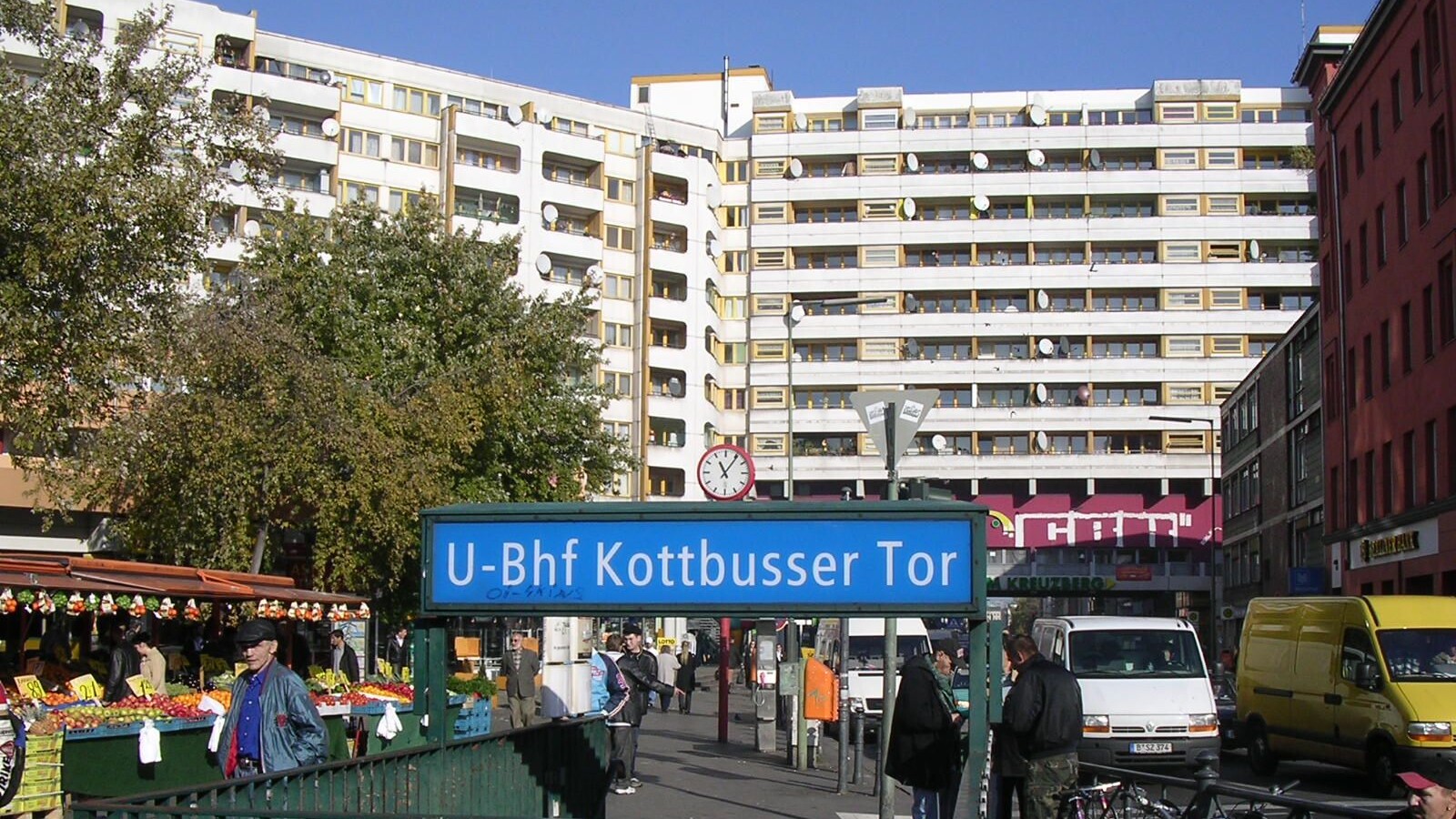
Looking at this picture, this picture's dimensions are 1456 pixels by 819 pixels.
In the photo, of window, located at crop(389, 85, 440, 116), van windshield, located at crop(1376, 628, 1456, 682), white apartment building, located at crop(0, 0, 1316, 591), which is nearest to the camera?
van windshield, located at crop(1376, 628, 1456, 682)

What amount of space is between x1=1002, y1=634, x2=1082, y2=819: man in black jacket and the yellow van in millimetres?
7674

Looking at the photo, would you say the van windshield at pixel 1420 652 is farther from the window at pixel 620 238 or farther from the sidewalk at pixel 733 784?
the window at pixel 620 238

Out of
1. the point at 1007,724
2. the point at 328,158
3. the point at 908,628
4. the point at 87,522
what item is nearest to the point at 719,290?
the point at 328,158

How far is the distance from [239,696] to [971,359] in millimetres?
73703

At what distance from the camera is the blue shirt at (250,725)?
8859 millimetres

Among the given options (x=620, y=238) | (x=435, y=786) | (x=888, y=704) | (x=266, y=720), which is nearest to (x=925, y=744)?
(x=888, y=704)

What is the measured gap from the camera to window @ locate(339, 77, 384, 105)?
69625mm

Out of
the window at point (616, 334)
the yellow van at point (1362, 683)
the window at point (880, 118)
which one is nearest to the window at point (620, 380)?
the window at point (616, 334)

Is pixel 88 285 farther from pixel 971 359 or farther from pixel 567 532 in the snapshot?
pixel 971 359

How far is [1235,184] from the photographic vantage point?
79.7 meters

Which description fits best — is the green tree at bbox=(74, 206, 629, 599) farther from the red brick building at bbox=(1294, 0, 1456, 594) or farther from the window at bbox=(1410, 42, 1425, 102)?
the window at bbox=(1410, 42, 1425, 102)

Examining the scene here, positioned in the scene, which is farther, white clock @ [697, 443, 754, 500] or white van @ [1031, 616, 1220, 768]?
white clock @ [697, 443, 754, 500]

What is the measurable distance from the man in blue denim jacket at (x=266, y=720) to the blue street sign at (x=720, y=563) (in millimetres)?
1017

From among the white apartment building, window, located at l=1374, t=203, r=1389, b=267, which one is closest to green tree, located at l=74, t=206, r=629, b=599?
window, located at l=1374, t=203, r=1389, b=267
